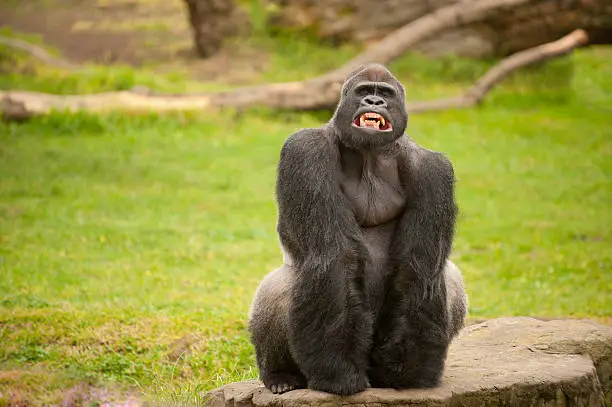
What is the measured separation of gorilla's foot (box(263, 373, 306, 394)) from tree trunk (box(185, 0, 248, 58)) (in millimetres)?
11875

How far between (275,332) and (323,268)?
1.75 feet

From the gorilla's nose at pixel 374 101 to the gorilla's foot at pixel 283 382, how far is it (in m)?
1.46

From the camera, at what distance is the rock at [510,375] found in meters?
4.65

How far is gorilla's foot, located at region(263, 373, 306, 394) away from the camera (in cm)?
481

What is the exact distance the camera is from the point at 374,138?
4.50 metres

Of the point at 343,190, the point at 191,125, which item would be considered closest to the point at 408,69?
the point at 191,125

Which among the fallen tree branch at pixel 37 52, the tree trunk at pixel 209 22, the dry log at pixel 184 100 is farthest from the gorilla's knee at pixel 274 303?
the tree trunk at pixel 209 22

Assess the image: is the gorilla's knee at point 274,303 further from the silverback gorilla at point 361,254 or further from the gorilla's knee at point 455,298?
the gorilla's knee at point 455,298

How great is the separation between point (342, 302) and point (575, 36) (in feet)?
37.6

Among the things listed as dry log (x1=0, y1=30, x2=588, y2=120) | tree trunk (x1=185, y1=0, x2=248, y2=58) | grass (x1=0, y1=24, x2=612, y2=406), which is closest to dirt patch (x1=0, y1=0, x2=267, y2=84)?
tree trunk (x1=185, y1=0, x2=248, y2=58)

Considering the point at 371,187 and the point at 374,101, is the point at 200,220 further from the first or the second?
the point at 374,101

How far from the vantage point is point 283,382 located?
4.86m

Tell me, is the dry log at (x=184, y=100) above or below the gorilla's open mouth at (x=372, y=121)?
below

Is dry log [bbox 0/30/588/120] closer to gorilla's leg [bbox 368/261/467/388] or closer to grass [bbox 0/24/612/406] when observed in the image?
grass [bbox 0/24/612/406]
